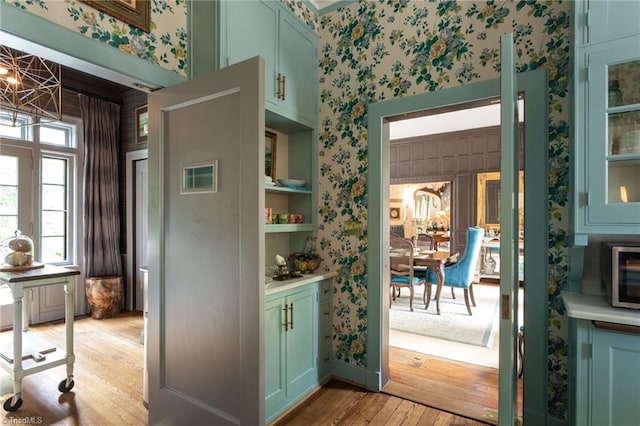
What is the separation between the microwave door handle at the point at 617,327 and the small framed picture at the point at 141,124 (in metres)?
5.00

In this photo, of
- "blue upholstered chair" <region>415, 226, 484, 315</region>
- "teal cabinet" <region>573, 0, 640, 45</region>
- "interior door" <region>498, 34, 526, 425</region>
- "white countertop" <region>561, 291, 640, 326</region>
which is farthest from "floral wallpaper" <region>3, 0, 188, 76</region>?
"blue upholstered chair" <region>415, 226, 484, 315</region>

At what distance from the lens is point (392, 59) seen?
247 centimetres

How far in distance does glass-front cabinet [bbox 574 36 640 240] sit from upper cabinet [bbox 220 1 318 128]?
5.91 ft

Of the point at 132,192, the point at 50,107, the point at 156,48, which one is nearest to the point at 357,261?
→ the point at 156,48

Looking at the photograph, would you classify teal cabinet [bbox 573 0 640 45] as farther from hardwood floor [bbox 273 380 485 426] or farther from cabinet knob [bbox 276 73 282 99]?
hardwood floor [bbox 273 380 485 426]

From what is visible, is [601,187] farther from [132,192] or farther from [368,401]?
[132,192]

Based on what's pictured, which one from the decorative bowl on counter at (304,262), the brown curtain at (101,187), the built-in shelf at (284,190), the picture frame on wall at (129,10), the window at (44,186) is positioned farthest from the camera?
the brown curtain at (101,187)

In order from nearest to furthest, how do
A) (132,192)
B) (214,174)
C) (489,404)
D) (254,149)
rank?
(254,149), (214,174), (489,404), (132,192)

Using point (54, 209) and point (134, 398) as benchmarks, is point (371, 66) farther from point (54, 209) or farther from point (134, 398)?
point (54, 209)

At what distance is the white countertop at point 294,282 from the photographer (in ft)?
6.83

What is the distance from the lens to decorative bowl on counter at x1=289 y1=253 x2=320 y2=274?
8.67ft

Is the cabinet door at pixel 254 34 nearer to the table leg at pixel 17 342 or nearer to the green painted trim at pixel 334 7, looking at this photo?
the green painted trim at pixel 334 7

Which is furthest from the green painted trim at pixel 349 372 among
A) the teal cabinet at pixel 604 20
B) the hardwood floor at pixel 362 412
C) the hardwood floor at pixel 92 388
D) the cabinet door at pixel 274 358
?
the teal cabinet at pixel 604 20

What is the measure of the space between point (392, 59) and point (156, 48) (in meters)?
1.67
